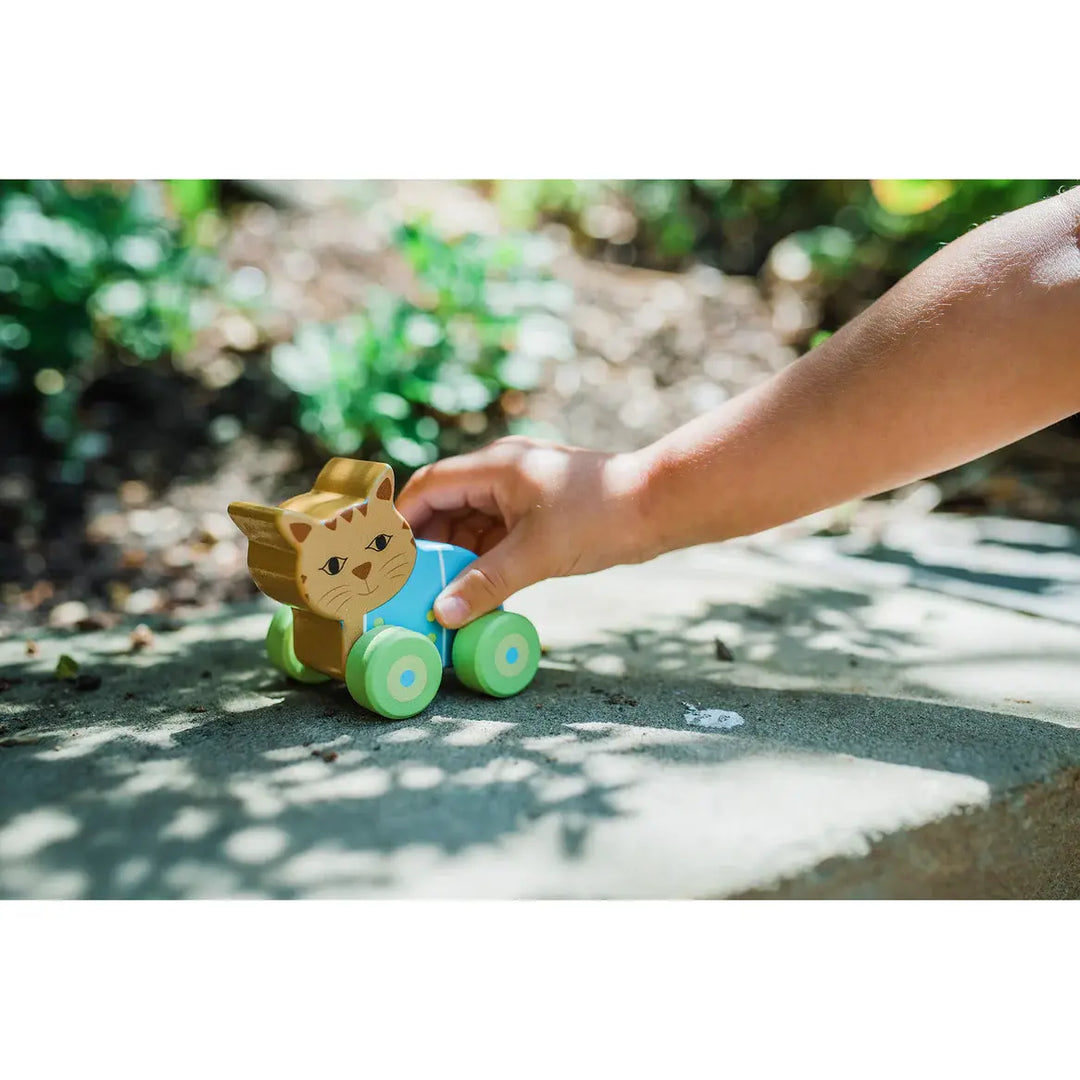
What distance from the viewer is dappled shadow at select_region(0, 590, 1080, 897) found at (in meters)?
1.86

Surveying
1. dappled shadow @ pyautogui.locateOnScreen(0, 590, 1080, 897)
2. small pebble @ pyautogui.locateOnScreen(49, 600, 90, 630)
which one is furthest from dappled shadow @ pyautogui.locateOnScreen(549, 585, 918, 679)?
small pebble @ pyautogui.locateOnScreen(49, 600, 90, 630)

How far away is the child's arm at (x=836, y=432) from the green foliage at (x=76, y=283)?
276 centimetres

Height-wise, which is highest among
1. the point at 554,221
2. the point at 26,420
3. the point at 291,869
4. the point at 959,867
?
the point at 554,221

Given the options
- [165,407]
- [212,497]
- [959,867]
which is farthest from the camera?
[165,407]

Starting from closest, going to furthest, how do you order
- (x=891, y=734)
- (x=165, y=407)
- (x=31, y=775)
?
(x=31, y=775) < (x=891, y=734) < (x=165, y=407)

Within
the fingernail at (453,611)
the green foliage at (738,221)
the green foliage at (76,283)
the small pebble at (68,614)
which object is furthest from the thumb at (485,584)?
the green foliage at (738,221)

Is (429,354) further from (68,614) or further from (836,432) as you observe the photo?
(836,432)

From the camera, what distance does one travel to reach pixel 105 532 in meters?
4.45

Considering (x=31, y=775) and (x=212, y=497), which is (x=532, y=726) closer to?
(x=31, y=775)

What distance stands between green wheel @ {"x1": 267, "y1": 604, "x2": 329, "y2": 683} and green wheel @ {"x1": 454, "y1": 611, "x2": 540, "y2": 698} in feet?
1.30

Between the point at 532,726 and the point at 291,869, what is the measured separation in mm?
690

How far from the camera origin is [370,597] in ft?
8.04

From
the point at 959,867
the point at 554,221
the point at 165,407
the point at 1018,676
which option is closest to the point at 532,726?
the point at 959,867

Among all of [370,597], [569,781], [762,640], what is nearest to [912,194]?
[762,640]
